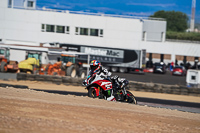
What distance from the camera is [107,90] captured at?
610 inches

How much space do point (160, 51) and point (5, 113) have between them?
62.2 meters

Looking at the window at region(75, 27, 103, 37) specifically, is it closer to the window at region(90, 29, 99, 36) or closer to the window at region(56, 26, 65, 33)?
the window at region(90, 29, 99, 36)

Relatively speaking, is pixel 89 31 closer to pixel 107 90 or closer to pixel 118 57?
pixel 118 57

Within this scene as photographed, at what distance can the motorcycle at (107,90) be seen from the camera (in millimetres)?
15531

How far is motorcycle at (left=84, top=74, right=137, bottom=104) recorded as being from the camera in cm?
1553

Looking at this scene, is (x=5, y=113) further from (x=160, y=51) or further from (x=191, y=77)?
(x=160, y=51)

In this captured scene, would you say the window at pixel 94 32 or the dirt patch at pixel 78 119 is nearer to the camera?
the dirt patch at pixel 78 119

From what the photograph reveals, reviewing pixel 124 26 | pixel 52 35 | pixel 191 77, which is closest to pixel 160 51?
pixel 124 26

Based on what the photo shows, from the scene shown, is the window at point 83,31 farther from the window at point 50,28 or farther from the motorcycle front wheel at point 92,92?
the motorcycle front wheel at point 92,92

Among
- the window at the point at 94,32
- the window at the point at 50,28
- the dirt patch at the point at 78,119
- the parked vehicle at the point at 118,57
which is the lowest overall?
the dirt patch at the point at 78,119

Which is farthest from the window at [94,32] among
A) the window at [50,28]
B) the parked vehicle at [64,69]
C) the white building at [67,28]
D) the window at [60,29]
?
the parked vehicle at [64,69]

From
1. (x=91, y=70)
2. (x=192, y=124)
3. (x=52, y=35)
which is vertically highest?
(x=52, y=35)

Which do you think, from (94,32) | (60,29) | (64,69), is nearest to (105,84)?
(64,69)

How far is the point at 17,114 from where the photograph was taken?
9945mm
